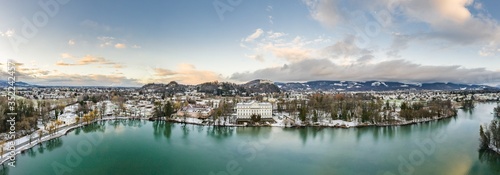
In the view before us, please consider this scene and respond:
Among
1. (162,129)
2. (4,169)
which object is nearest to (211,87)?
(162,129)

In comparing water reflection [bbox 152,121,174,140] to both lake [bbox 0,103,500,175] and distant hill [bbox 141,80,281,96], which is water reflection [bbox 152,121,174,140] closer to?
lake [bbox 0,103,500,175]

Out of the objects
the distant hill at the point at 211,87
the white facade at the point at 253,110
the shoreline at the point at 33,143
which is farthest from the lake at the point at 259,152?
the distant hill at the point at 211,87

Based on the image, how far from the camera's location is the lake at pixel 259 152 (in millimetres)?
7184

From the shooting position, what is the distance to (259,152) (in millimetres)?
8875

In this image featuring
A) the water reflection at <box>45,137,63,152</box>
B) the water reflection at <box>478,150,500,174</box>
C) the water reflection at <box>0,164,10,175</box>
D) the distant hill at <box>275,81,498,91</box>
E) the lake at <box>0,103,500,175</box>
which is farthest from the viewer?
the distant hill at <box>275,81,498,91</box>

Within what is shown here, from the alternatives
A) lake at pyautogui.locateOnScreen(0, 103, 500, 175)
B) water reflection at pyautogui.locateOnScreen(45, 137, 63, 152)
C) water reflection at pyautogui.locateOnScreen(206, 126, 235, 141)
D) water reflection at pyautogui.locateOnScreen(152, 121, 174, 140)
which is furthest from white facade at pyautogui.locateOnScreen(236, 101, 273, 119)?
water reflection at pyautogui.locateOnScreen(45, 137, 63, 152)

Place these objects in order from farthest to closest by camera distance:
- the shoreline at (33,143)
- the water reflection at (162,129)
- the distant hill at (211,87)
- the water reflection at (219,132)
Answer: the distant hill at (211,87) < the water reflection at (162,129) < the water reflection at (219,132) < the shoreline at (33,143)

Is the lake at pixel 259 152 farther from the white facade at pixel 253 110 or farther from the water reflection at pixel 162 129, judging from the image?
the white facade at pixel 253 110

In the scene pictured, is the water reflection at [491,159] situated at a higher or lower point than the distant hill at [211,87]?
lower

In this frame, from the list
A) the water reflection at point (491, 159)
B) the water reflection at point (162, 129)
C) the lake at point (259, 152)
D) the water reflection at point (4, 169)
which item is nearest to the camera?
the water reflection at point (4, 169)

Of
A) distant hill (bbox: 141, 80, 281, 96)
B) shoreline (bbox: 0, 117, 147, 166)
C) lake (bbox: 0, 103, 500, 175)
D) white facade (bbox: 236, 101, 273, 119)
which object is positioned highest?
distant hill (bbox: 141, 80, 281, 96)

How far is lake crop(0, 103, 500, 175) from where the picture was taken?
718 cm

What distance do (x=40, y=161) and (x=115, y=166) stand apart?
7.58 ft

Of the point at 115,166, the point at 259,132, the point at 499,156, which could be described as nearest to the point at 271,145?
the point at 259,132
